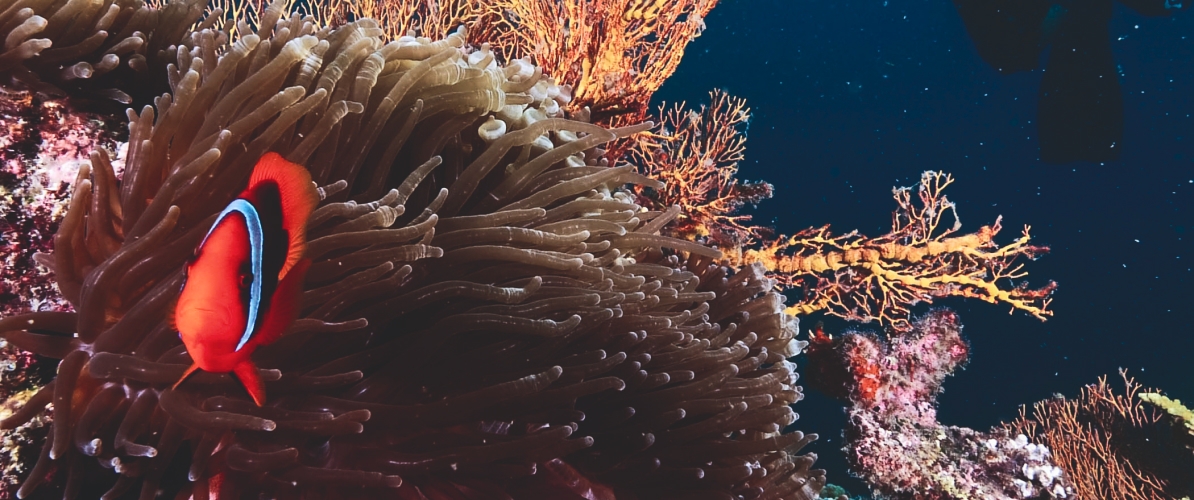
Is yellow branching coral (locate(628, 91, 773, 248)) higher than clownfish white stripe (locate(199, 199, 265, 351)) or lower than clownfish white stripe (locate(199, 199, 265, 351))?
higher

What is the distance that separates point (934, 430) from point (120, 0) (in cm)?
527

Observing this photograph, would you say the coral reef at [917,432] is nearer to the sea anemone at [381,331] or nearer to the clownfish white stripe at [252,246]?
the sea anemone at [381,331]

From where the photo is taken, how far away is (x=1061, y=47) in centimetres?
1314

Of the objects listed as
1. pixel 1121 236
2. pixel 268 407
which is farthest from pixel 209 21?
pixel 1121 236

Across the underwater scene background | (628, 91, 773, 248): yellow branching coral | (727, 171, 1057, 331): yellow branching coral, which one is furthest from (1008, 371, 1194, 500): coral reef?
the underwater scene background

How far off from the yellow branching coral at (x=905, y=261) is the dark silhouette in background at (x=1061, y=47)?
32.9 ft

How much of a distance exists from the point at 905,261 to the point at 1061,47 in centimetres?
1196

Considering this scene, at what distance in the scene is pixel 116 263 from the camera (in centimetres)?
123

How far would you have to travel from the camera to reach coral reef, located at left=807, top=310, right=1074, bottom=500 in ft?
13.8

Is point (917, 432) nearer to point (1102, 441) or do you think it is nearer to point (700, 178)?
point (700, 178)

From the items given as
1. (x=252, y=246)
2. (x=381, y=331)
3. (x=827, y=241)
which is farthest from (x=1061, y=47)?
(x=252, y=246)

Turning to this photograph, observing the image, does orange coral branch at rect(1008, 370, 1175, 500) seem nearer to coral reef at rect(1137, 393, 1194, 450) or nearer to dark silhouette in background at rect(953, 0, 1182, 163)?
coral reef at rect(1137, 393, 1194, 450)

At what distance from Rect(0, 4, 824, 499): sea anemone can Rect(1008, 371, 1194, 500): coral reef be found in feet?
20.7

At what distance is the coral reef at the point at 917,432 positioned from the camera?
4.21m
